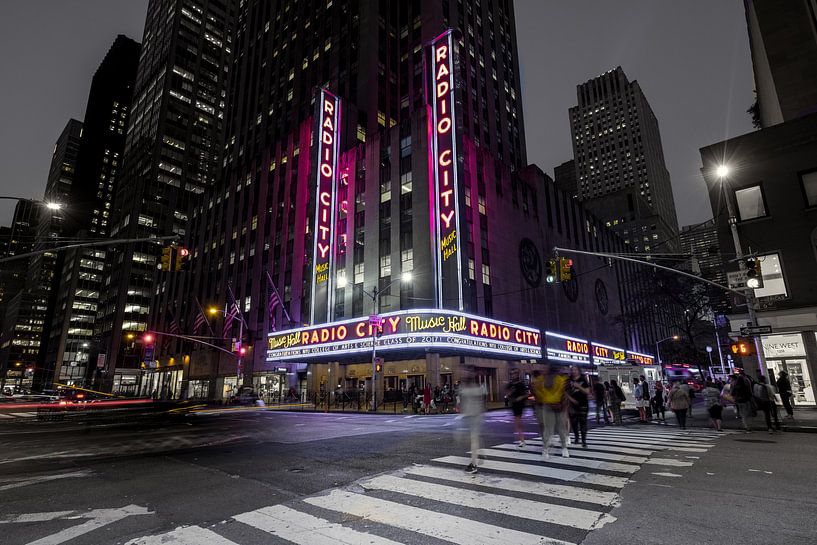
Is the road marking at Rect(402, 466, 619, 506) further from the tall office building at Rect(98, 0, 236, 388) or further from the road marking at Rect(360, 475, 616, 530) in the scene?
the tall office building at Rect(98, 0, 236, 388)

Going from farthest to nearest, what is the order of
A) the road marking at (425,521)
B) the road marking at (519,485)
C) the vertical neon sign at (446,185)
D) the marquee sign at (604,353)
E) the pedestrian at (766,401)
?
the marquee sign at (604,353) < the vertical neon sign at (446,185) < the pedestrian at (766,401) < the road marking at (519,485) < the road marking at (425,521)

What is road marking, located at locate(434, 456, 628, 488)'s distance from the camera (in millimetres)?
7500

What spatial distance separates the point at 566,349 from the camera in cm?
4997

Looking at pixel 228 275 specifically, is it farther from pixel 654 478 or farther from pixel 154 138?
pixel 154 138

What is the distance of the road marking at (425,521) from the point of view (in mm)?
4805

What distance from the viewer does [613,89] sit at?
593ft

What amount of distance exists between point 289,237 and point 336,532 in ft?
170

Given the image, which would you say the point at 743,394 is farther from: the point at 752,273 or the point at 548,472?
the point at 548,472

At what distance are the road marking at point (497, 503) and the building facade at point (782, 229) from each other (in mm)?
21060

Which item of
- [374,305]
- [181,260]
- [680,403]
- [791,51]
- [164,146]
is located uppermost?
[164,146]

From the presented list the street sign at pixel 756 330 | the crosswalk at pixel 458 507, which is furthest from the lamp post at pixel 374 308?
the crosswalk at pixel 458 507

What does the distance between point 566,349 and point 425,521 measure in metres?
48.5

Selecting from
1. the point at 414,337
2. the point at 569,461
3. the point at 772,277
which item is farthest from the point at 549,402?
the point at 414,337

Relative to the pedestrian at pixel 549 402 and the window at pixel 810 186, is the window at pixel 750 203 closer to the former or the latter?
the window at pixel 810 186
